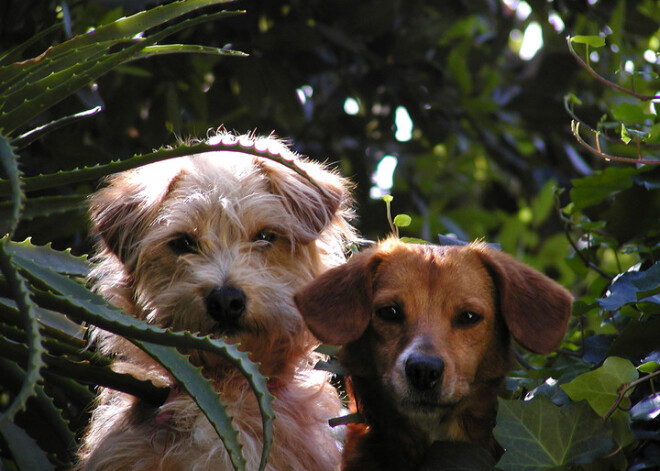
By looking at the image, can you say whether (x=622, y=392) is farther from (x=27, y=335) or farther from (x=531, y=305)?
(x=27, y=335)

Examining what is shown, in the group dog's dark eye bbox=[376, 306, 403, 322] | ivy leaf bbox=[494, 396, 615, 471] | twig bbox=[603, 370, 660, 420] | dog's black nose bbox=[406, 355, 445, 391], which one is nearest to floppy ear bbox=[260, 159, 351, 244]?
dog's dark eye bbox=[376, 306, 403, 322]

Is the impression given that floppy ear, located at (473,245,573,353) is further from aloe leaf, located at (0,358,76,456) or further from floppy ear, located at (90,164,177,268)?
aloe leaf, located at (0,358,76,456)

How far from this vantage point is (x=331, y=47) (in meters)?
3.97

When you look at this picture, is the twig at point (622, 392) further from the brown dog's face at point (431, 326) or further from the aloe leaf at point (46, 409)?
the aloe leaf at point (46, 409)

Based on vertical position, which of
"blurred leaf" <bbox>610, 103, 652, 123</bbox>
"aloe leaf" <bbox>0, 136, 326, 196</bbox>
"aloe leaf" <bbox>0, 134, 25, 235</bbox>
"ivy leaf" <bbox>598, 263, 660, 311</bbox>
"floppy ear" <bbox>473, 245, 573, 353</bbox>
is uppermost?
"aloe leaf" <bbox>0, 134, 25, 235</bbox>

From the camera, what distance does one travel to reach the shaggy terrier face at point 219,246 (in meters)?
2.26

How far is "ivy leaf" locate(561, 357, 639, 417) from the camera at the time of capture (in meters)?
1.78

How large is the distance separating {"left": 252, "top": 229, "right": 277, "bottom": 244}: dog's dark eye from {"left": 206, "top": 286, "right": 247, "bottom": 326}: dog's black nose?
0.28 meters

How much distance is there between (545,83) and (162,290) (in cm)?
269

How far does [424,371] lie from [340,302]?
277mm

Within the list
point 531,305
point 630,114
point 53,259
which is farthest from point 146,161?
point 630,114

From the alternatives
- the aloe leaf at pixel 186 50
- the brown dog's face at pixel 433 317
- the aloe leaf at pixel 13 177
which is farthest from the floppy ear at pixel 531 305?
the aloe leaf at pixel 13 177

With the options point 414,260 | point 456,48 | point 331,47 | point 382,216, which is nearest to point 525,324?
point 414,260

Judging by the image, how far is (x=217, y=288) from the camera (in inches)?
87.7
